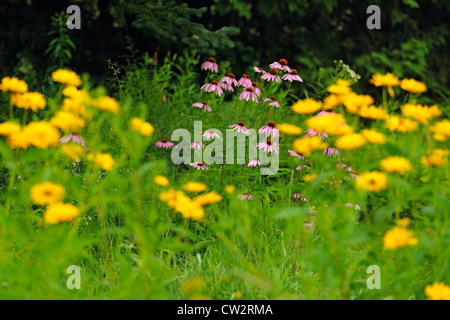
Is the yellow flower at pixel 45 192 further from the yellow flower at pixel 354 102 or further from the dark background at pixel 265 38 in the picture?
the dark background at pixel 265 38

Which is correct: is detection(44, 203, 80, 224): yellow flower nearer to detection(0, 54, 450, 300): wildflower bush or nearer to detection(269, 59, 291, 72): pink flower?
detection(0, 54, 450, 300): wildflower bush

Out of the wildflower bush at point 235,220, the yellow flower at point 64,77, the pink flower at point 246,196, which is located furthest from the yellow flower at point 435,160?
the yellow flower at point 64,77

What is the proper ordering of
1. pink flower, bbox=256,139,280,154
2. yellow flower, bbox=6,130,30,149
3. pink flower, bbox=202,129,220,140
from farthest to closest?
pink flower, bbox=202,129,220,140, pink flower, bbox=256,139,280,154, yellow flower, bbox=6,130,30,149

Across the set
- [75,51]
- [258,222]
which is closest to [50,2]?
[75,51]

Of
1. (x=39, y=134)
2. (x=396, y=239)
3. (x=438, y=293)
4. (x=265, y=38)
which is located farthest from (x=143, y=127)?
(x=265, y=38)

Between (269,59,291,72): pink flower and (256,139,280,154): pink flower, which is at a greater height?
(269,59,291,72): pink flower

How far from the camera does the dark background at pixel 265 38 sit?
503 cm

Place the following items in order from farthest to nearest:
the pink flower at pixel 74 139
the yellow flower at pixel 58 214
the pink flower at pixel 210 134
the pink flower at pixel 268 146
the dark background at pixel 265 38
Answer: the dark background at pixel 265 38, the pink flower at pixel 210 134, the pink flower at pixel 268 146, the pink flower at pixel 74 139, the yellow flower at pixel 58 214

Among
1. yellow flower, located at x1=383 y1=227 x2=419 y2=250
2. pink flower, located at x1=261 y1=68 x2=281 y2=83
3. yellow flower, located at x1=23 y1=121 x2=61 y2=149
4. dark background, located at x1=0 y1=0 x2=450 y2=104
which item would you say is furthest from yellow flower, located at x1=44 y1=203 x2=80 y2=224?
dark background, located at x1=0 y1=0 x2=450 y2=104

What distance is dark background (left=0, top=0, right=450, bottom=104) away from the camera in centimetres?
503

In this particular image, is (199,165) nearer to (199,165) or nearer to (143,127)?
(199,165)

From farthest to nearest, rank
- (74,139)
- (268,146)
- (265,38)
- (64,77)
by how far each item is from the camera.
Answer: (265,38)
(268,146)
(74,139)
(64,77)

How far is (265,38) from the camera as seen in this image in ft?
20.2
